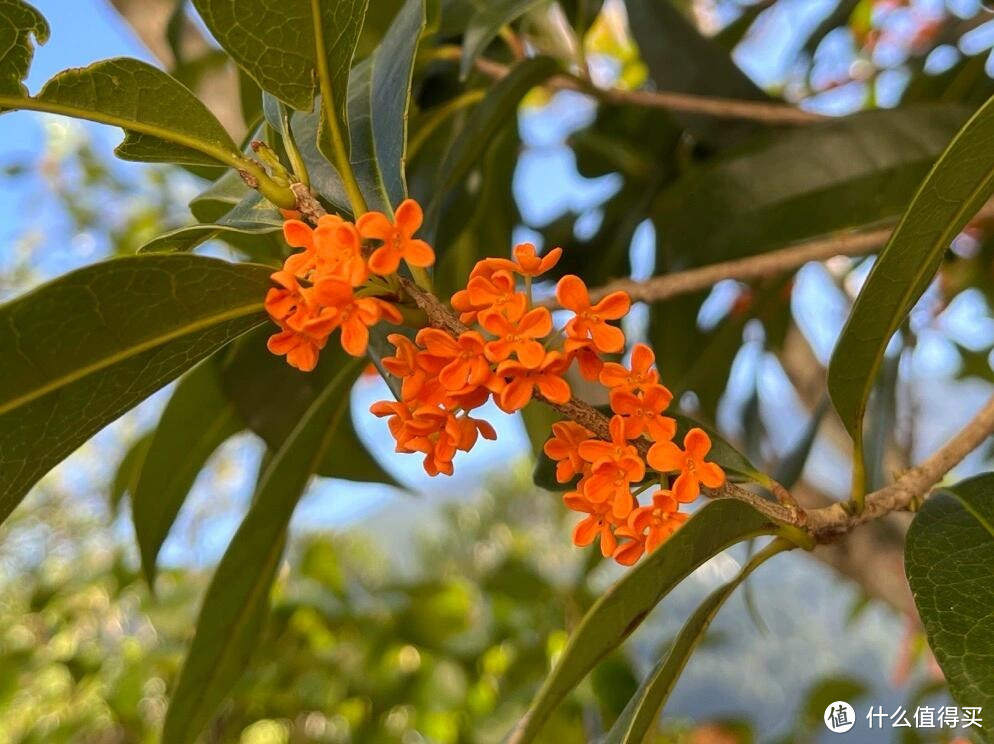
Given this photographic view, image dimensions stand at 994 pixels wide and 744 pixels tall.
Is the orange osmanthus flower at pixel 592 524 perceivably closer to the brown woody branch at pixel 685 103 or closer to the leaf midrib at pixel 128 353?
the leaf midrib at pixel 128 353

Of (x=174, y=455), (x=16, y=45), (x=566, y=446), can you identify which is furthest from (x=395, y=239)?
(x=174, y=455)

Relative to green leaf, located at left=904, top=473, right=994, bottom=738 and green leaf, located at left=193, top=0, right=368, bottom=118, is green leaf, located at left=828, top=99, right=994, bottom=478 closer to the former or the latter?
green leaf, located at left=904, top=473, right=994, bottom=738

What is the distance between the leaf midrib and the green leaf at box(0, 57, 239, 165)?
0.30ft

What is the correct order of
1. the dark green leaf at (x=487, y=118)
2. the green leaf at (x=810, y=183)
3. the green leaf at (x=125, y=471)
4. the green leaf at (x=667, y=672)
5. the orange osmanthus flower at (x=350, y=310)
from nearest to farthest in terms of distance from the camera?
the orange osmanthus flower at (x=350, y=310) → the green leaf at (x=667, y=672) → the dark green leaf at (x=487, y=118) → the green leaf at (x=810, y=183) → the green leaf at (x=125, y=471)

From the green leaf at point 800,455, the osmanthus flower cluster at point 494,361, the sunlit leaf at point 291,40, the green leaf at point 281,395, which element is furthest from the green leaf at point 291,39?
the green leaf at point 800,455

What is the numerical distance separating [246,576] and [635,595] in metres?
0.44

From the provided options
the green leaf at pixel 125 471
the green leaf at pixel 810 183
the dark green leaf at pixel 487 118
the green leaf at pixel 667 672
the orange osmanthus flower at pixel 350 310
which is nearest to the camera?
the orange osmanthus flower at pixel 350 310

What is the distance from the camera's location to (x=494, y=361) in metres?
0.39

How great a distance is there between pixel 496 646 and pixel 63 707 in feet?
3.11

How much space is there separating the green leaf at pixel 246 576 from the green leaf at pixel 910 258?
1.20ft

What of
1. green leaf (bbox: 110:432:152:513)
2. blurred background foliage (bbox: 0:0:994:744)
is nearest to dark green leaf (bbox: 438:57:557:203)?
blurred background foliage (bbox: 0:0:994:744)

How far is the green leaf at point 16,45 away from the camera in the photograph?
46 centimetres

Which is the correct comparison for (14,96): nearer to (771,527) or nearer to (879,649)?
(771,527)

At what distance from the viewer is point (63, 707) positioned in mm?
1872
